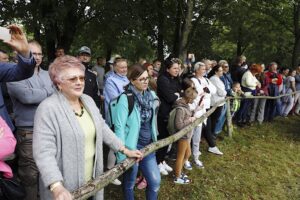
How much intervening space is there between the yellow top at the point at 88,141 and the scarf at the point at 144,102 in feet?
3.86

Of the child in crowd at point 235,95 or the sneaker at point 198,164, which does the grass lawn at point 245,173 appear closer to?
the sneaker at point 198,164

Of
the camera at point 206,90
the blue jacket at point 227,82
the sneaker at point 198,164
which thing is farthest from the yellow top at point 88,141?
the blue jacket at point 227,82

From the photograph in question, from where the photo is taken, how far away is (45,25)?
998 cm

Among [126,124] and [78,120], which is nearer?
[78,120]

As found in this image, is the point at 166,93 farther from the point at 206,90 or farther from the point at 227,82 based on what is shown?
the point at 227,82

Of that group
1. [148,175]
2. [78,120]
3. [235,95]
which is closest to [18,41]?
[78,120]

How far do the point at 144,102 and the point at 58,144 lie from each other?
5.27ft

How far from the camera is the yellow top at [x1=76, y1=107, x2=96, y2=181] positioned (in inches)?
104

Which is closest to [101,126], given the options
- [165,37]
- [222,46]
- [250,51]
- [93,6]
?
[93,6]

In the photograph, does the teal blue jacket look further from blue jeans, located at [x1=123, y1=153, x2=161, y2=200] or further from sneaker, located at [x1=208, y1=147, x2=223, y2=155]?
sneaker, located at [x1=208, y1=147, x2=223, y2=155]

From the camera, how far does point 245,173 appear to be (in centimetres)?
673

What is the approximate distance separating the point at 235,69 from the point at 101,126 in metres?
7.78

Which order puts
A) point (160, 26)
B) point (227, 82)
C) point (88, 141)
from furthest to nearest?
point (160, 26) < point (227, 82) < point (88, 141)

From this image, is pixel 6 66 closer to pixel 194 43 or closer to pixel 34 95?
pixel 34 95
